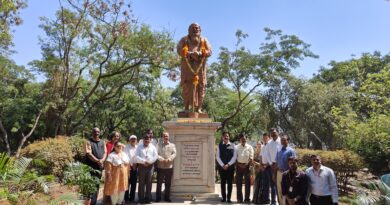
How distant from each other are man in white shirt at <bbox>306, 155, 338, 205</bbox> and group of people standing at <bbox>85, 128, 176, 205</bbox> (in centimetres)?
330

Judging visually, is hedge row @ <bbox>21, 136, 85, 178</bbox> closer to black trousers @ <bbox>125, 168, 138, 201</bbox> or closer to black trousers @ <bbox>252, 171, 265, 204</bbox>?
black trousers @ <bbox>125, 168, 138, 201</bbox>

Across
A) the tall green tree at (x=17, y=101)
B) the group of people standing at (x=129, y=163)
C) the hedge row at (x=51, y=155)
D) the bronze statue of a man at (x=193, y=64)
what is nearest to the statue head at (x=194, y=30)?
the bronze statue of a man at (x=193, y=64)

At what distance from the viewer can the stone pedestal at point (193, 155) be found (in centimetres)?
898

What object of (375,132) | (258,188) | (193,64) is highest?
(193,64)

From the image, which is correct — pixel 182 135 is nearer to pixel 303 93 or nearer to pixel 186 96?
pixel 186 96

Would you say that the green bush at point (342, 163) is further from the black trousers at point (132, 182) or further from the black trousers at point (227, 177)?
the black trousers at point (132, 182)

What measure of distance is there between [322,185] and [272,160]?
220 cm

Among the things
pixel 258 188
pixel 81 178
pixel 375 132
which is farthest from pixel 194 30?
pixel 375 132

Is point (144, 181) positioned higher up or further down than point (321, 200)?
higher up

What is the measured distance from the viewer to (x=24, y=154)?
8.14 metres

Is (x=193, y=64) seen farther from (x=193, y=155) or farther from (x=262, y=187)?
(x=262, y=187)

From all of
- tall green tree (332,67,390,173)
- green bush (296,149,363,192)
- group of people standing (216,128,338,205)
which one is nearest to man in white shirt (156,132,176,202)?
group of people standing (216,128,338,205)

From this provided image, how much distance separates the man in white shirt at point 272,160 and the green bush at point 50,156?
165 inches

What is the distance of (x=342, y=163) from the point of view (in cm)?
1103
